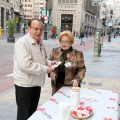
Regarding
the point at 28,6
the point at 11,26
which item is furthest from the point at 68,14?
→ the point at 28,6

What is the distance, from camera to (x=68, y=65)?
3.97 m

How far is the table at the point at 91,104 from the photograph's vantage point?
3.05m

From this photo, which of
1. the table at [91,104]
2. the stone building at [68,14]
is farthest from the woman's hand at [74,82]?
the stone building at [68,14]

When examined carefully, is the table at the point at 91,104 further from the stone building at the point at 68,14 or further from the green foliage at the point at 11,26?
the stone building at the point at 68,14

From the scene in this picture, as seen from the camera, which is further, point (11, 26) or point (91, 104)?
point (11, 26)

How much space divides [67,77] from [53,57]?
0.40 meters

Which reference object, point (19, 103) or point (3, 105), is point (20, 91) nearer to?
point (19, 103)

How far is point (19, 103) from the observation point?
3705 mm

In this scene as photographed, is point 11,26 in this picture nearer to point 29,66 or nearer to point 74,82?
point 74,82

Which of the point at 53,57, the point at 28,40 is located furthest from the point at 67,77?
the point at 28,40

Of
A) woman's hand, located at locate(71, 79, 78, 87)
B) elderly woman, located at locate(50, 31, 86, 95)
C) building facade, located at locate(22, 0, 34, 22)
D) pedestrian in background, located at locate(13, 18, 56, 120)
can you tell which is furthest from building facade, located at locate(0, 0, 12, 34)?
building facade, located at locate(22, 0, 34, 22)

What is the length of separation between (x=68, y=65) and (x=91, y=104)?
0.74 metres

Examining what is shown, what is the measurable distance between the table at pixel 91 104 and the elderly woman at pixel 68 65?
0.58ft

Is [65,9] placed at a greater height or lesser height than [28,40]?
greater
